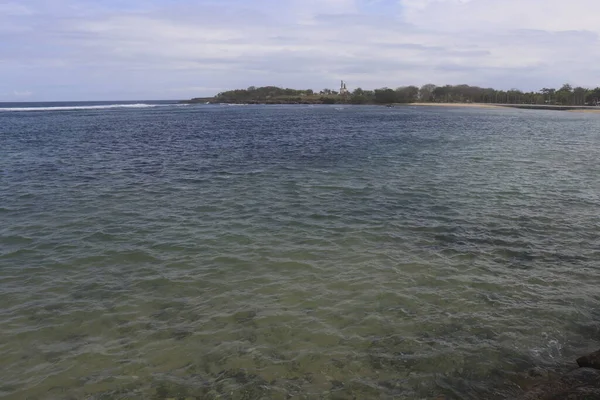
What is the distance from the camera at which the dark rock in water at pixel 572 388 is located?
6.33 meters

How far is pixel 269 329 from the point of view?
9188 mm

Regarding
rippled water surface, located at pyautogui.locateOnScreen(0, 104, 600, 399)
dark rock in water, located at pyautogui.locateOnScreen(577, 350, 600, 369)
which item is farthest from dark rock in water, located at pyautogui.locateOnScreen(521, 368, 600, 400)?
rippled water surface, located at pyautogui.locateOnScreen(0, 104, 600, 399)

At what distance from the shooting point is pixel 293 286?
1116 cm

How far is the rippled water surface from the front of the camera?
25.4ft

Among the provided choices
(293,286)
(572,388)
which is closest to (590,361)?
(572,388)

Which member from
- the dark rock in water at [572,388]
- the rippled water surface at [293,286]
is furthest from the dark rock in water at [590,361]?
the rippled water surface at [293,286]

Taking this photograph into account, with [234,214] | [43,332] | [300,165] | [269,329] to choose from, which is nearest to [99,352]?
[43,332]

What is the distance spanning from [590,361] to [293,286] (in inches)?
258

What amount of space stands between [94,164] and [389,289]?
27088 millimetres

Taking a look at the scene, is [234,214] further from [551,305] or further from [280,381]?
[551,305]

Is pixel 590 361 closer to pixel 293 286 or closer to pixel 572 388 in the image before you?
pixel 572 388

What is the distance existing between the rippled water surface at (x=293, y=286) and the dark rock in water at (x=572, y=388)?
52 cm

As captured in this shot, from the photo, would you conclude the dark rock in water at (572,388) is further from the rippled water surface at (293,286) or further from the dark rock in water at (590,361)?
the rippled water surface at (293,286)

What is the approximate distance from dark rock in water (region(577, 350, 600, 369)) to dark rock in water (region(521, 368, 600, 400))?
132 mm
